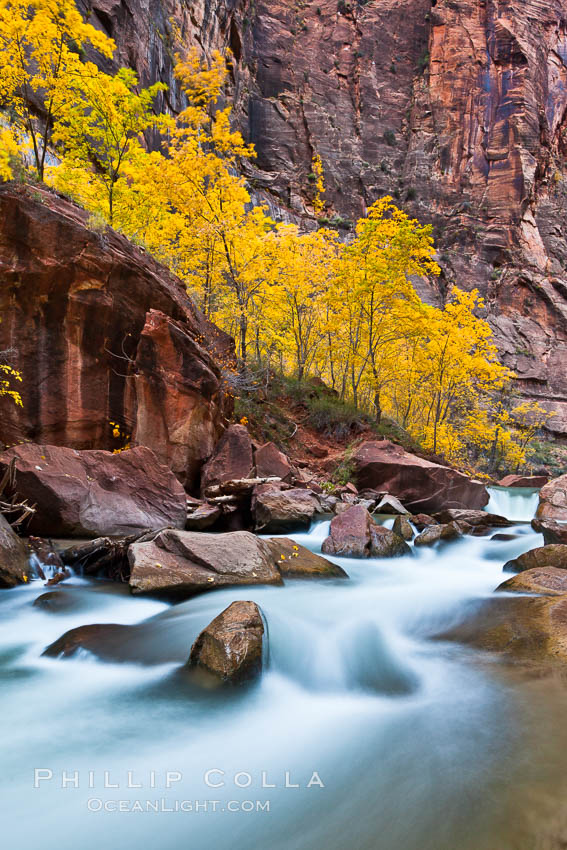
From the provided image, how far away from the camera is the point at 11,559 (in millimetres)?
5980

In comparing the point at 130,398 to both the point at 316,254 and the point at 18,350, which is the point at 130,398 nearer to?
the point at 18,350

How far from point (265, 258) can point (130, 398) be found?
838 centimetres

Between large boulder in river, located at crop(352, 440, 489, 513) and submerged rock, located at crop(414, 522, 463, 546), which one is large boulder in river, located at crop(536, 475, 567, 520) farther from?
submerged rock, located at crop(414, 522, 463, 546)

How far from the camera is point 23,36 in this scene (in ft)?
38.1

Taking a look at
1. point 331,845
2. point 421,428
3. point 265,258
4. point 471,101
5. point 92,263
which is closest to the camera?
point 331,845

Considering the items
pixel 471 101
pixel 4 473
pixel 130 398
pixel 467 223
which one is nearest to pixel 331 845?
pixel 4 473

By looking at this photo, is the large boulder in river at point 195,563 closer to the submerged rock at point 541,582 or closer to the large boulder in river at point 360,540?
the large boulder in river at point 360,540

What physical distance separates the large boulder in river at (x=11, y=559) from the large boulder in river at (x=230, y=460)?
15.7ft

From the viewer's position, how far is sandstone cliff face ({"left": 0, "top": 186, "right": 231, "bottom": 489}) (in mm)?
9164

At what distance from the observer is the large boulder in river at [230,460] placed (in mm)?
11008

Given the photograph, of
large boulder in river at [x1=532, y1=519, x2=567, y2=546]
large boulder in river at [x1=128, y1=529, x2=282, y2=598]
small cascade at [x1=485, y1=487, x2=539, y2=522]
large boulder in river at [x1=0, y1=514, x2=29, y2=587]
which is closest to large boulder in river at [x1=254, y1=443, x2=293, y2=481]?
large boulder in river at [x1=128, y1=529, x2=282, y2=598]

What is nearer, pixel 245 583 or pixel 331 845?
pixel 331 845

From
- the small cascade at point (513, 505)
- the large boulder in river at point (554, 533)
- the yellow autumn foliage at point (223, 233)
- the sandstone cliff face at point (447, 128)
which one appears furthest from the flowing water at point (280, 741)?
the sandstone cliff face at point (447, 128)

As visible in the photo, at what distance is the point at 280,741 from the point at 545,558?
5017 mm
